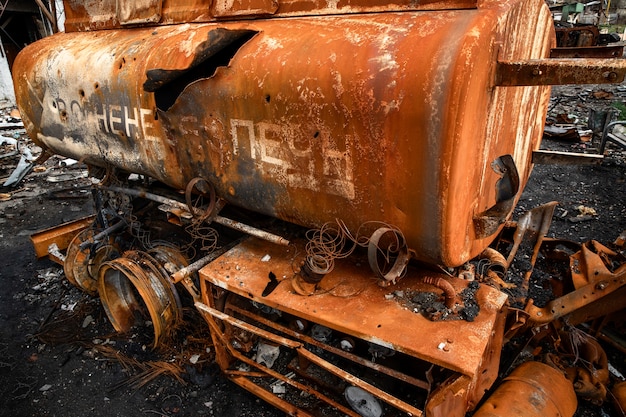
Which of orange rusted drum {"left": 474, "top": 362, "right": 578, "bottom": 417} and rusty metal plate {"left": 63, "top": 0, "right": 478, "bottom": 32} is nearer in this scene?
rusty metal plate {"left": 63, "top": 0, "right": 478, "bottom": 32}

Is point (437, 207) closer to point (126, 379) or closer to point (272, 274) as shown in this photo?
point (272, 274)

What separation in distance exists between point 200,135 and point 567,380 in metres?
2.81

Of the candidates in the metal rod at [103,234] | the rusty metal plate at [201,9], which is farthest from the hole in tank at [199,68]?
the metal rod at [103,234]

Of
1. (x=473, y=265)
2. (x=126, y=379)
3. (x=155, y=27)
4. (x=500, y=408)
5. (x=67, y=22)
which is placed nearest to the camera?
(x=500, y=408)

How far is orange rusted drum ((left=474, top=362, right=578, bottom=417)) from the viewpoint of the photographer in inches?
91.4

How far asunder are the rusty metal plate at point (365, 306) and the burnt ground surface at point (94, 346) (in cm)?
120

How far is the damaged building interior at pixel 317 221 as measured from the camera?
1.94 m

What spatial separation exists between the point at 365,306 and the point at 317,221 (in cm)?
55

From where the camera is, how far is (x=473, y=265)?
105 inches

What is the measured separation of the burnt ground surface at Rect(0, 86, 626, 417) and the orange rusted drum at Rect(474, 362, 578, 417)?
2.02 ft

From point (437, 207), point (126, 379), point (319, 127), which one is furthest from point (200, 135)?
point (126, 379)

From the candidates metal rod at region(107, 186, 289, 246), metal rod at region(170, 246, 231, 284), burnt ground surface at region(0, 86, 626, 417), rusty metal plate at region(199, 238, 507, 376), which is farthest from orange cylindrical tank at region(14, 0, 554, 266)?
burnt ground surface at region(0, 86, 626, 417)

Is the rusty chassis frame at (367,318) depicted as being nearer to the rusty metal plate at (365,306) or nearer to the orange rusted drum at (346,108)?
the rusty metal plate at (365,306)

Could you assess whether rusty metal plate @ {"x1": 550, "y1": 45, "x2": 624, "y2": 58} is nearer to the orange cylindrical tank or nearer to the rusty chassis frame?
Result: the orange cylindrical tank
